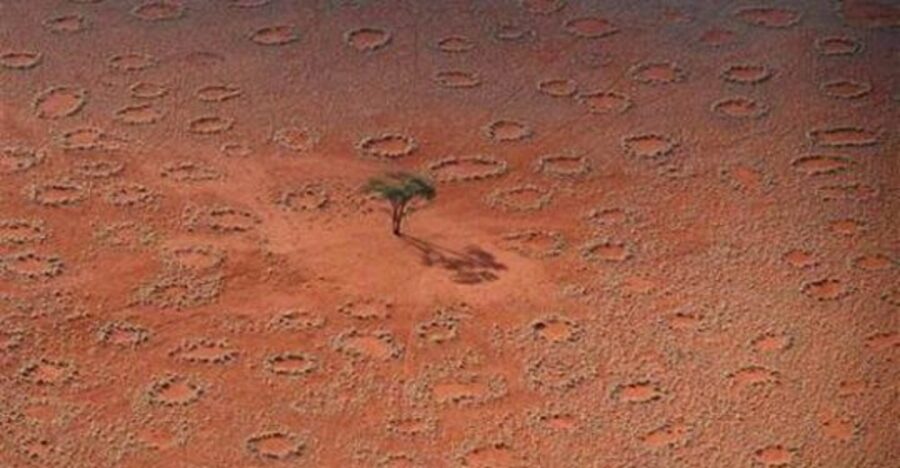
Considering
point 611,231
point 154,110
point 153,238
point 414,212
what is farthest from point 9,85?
point 611,231

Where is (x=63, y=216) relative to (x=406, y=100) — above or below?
below

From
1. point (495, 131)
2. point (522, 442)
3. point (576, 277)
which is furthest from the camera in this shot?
point (495, 131)

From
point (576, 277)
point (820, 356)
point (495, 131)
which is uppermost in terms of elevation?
point (495, 131)

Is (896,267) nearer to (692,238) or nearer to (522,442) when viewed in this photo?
(692,238)

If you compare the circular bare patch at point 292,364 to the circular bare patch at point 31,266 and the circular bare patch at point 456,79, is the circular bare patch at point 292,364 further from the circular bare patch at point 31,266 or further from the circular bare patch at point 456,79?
the circular bare patch at point 456,79

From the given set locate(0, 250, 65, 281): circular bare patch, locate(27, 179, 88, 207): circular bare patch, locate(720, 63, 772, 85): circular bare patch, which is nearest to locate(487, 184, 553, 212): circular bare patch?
locate(720, 63, 772, 85): circular bare patch

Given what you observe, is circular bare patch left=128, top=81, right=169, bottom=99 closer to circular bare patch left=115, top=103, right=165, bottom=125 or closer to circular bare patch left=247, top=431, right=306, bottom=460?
circular bare patch left=115, top=103, right=165, bottom=125

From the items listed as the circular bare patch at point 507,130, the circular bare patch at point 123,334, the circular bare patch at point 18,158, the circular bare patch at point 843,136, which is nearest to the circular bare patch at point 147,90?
the circular bare patch at point 18,158
